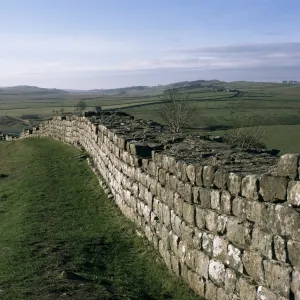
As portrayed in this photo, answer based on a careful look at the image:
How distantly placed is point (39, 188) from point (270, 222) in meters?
13.1

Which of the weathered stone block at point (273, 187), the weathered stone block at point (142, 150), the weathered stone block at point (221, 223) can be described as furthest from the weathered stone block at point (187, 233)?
the weathered stone block at point (142, 150)

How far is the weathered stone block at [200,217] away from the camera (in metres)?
9.45

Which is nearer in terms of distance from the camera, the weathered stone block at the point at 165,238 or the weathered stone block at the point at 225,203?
the weathered stone block at the point at 225,203

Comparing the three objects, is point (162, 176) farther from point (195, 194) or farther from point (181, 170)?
point (195, 194)

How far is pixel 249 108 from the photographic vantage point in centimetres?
11688

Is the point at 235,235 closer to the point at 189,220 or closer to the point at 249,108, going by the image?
the point at 189,220

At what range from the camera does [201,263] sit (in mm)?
9391

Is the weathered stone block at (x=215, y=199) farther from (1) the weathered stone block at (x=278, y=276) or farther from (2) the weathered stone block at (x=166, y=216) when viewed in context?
(2) the weathered stone block at (x=166, y=216)

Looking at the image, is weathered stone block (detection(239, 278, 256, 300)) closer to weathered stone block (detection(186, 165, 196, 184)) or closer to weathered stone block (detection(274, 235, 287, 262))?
weathered stone block (detection(274, 235, 287, 262))

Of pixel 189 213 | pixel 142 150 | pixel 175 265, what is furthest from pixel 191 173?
pixel 142 150

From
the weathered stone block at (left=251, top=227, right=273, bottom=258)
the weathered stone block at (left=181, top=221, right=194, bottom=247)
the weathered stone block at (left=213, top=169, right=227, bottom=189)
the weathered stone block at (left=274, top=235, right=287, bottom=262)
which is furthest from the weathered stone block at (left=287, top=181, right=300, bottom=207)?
the weathered stone block at (left=181, top=221, right=194, bottom=247)

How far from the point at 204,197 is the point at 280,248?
7.77 ft

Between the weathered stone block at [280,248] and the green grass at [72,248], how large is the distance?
102 inches

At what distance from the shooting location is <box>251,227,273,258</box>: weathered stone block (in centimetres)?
748
